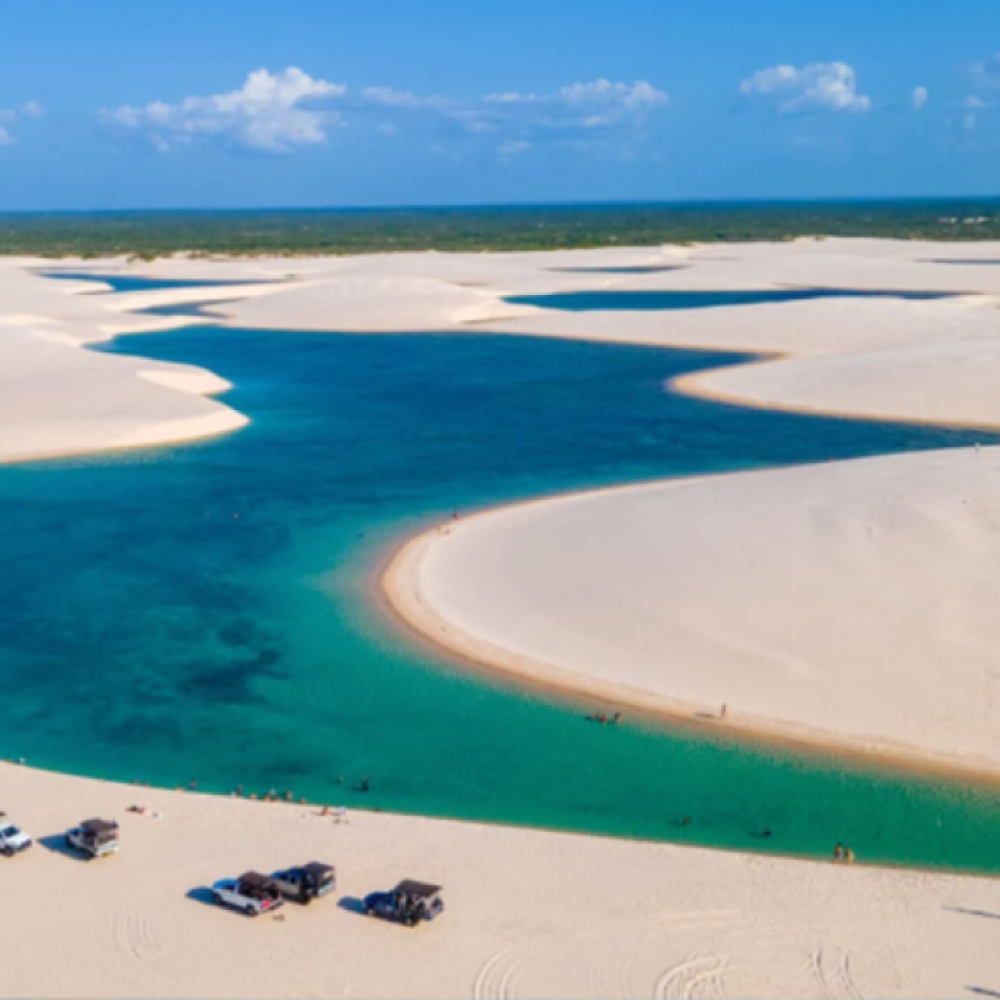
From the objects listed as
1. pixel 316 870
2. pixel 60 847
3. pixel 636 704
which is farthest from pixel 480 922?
pixel 636 704

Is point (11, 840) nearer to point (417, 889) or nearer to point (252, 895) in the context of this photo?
point (252, 895)

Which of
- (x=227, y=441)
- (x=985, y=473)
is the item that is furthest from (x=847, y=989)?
(x=227, y=441)

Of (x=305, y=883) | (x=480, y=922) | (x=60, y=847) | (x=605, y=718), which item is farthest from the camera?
(x=605, y=718)

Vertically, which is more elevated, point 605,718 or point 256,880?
point 256,880

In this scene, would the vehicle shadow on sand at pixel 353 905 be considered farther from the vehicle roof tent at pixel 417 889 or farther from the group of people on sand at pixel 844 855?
the group of people on sand at pixel 844 855

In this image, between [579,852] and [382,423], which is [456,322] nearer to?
[382,423]

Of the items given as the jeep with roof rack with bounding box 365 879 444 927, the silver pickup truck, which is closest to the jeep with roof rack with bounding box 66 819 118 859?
the silver pickup truck

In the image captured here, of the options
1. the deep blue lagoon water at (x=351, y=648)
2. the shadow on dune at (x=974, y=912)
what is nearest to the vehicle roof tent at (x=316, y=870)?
the deep blue lagoon water at (x=351, y=648)
